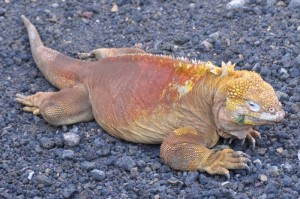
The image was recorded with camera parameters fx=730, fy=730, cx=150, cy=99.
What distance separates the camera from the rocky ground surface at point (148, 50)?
6.51 meters

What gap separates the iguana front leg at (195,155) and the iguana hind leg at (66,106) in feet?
3.86

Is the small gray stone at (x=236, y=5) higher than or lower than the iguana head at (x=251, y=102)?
lower

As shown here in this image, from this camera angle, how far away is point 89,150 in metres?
7.12

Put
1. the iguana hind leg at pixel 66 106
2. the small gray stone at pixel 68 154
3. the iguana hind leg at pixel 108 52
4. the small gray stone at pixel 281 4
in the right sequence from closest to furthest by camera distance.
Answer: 1. the small gray stone at pixel 68 154
2. the iguana hind leg at pixel 66 106
3. the iguana hind leg at pixel 108 52
4. the small gray stone at pixel 281 4

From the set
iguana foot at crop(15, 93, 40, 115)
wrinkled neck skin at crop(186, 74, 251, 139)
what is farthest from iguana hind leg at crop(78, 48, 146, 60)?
wrinkled neck skin at crop(186, 74, 251, 139)

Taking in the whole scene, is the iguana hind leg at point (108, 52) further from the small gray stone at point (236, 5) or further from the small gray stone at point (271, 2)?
the small gray stone at point (271, 2)

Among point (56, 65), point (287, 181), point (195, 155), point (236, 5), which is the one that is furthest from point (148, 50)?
point (287, 181)

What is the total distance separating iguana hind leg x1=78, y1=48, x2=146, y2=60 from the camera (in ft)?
26.8

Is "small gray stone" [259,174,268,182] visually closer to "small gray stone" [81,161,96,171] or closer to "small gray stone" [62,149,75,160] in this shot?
"small gray stone" [81,161,96,171]

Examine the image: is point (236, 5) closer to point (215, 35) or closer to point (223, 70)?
point (215, 35)

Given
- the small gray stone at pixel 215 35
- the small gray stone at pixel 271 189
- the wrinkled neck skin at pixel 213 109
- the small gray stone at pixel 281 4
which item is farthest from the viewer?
the small gray stone at pixel 281 4

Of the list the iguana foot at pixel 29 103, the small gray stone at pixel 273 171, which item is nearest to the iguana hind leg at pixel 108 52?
the iguana foot at pixel 29 103

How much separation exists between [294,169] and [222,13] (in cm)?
329

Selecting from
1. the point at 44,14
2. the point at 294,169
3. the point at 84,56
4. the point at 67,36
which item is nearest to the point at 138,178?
the point at 294,169
